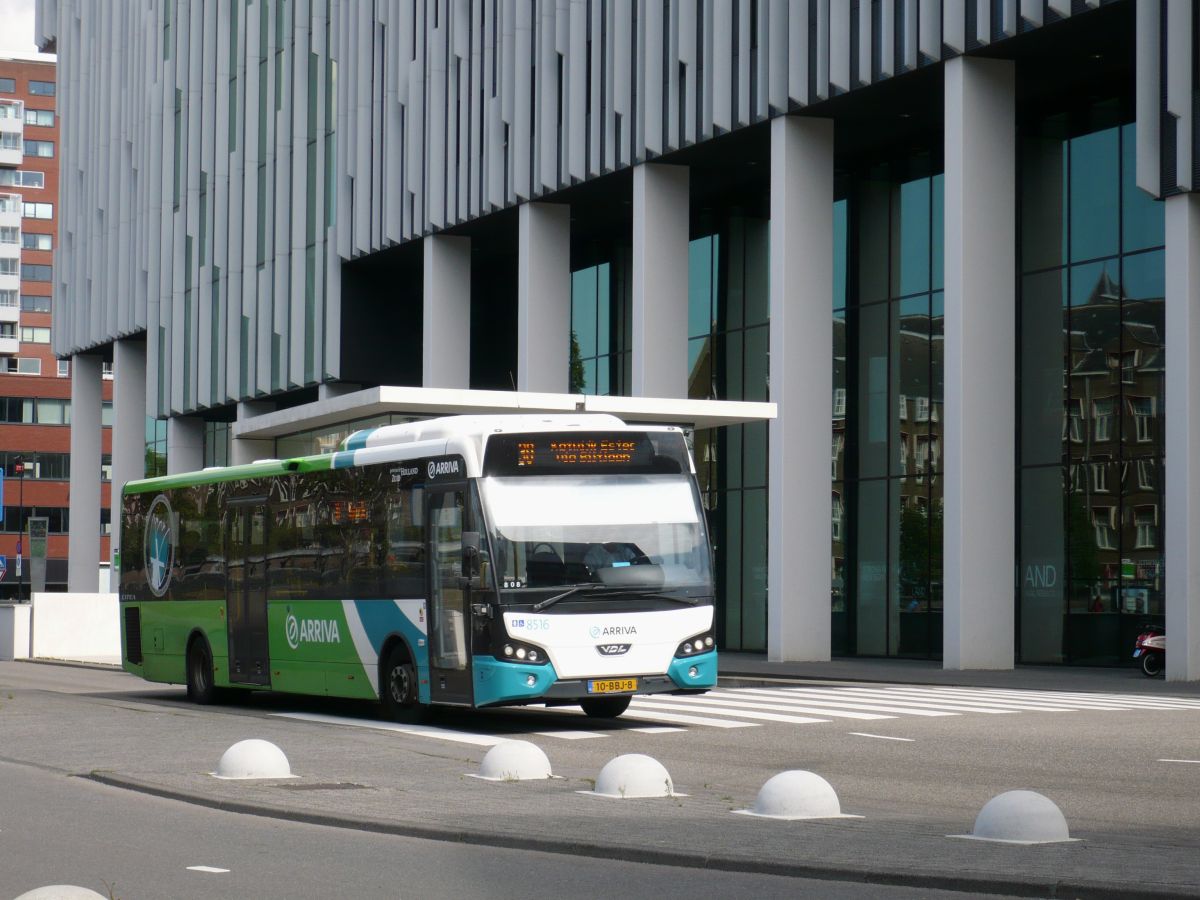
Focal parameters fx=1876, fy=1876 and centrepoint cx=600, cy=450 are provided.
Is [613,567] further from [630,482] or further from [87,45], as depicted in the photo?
[87,45]

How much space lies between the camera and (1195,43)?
85.3 ft

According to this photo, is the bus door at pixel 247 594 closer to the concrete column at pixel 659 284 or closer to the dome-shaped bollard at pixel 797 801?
the dome-shaped bollard at pixel 797 801

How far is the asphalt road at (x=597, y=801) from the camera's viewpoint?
8961 mm

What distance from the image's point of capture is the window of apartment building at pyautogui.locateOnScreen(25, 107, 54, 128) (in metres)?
142

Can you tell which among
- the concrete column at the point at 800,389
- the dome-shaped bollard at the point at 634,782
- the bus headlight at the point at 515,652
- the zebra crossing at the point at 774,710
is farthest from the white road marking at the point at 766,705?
the concrete column at the point at 800,389

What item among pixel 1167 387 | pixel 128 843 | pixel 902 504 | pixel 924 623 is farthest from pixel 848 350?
pixel 128 843

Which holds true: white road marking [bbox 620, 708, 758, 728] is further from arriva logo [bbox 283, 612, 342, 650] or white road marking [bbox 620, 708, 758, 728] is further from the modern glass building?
the modern glass building

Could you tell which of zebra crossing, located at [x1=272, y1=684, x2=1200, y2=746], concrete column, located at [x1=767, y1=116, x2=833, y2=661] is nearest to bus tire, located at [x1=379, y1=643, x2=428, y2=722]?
zebra crossing, located at [x1=272, y1=684, x2=1200, y2=746]

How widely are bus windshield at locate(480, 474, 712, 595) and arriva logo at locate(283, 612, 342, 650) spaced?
3573 millimetres

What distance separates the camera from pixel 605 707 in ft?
67.3

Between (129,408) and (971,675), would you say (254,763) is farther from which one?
(129,408)

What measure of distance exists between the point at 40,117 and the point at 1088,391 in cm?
12400

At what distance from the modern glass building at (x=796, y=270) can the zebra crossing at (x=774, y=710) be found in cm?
392

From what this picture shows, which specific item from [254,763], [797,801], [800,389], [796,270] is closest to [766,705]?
[254,763]
